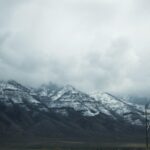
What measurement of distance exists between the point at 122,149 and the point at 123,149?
26.4 inches

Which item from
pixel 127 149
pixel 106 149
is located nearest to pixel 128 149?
pixel 127 149

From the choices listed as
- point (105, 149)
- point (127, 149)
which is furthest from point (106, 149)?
point (127, 149)

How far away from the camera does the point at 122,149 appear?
188 meters

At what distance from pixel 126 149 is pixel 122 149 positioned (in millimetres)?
2524

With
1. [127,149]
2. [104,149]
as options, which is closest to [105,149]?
[104,149]

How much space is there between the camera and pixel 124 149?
189 meters

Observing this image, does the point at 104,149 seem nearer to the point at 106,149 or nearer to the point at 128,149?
the point at 106,149

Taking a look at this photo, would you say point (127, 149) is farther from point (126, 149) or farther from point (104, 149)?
point (104, 149)

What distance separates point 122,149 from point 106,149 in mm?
9179

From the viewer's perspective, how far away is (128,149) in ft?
627

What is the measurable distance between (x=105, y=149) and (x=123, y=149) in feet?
32.8

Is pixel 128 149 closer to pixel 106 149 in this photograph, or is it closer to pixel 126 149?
pixel 126 149

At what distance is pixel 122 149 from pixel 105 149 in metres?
9.35

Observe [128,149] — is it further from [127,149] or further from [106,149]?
[106,149]
